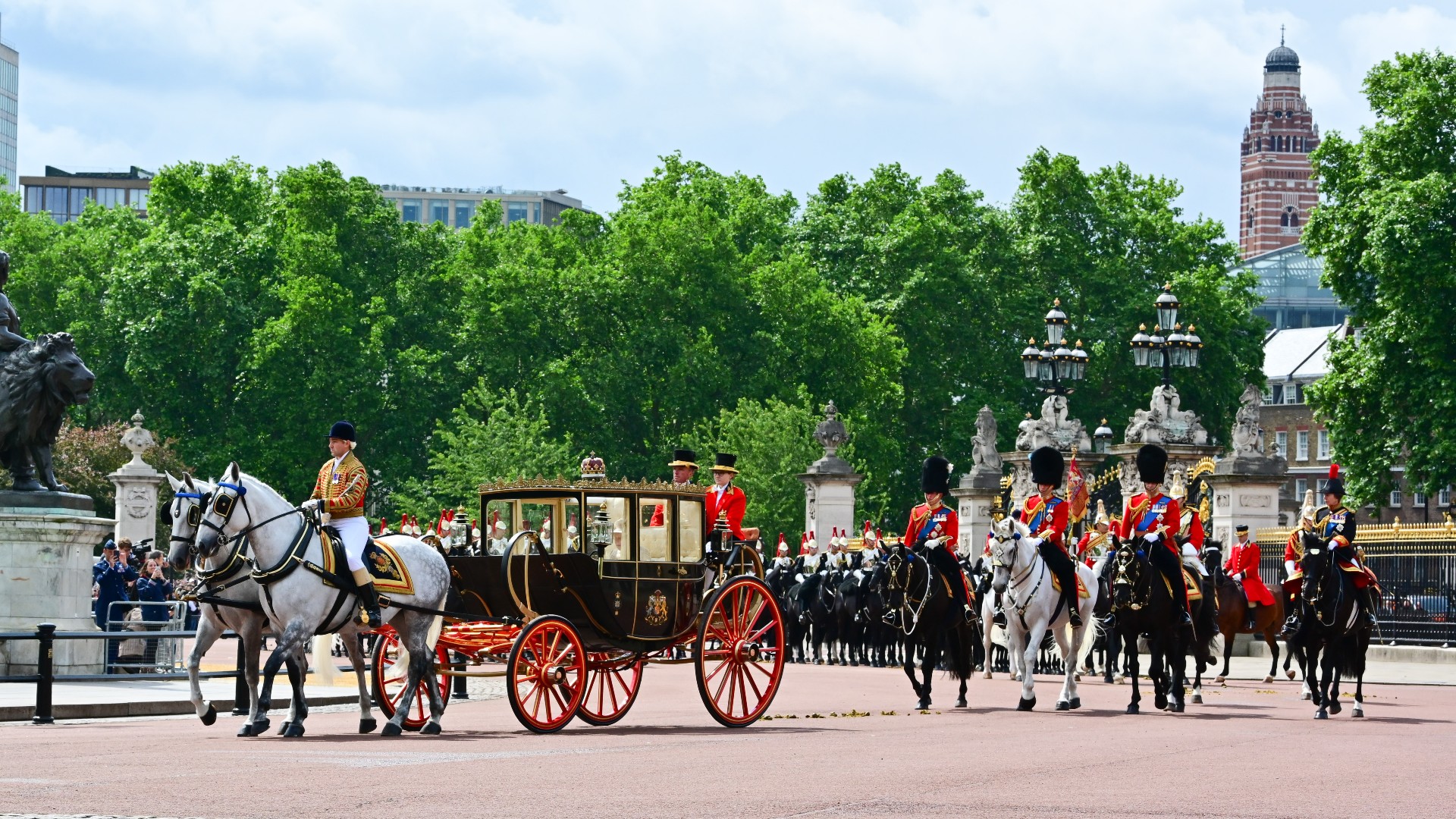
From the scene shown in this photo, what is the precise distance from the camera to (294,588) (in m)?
16.4

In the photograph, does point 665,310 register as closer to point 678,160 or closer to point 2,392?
point 678,160

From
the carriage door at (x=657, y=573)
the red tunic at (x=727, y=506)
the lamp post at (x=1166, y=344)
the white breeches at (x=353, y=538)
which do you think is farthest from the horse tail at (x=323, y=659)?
the lamp post at (x=1166, y=344)

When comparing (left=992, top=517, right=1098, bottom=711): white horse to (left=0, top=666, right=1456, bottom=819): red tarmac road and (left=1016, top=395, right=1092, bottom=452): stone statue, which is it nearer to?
(left=0, top=666, right=1456, bottom=819): red tarmac road

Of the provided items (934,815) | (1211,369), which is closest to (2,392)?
(934,815)

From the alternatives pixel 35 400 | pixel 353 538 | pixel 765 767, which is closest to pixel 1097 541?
pixel 35 400

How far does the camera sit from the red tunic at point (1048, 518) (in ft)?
68.6

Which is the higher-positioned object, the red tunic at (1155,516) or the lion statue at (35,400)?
the lion statue at (35,400)

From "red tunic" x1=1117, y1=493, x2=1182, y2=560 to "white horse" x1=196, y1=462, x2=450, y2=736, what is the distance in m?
7.11

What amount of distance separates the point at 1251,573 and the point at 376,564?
53.5 feet

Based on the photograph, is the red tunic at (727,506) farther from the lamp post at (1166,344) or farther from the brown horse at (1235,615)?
the lamp post at (1166,344)

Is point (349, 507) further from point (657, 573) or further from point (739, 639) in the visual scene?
point (739, 639)

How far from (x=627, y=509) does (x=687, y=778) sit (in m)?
4.77

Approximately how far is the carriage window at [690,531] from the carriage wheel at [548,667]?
4.52ft

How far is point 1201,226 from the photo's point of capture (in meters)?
72.8
